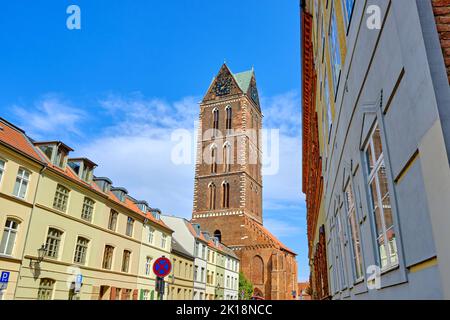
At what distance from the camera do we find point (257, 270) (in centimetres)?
5806

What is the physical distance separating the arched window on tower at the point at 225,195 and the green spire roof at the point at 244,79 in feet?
67.2

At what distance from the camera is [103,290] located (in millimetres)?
25078

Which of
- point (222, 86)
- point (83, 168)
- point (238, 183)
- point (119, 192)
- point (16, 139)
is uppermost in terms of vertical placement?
point (222, 86)

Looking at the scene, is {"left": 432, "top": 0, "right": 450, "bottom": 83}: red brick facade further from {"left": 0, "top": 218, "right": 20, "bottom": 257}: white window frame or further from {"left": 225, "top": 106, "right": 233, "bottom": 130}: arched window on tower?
{"left": 225, "top": 106, "right": 233, "bottom": 130}: arched window on tower

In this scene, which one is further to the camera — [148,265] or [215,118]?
[215,118]

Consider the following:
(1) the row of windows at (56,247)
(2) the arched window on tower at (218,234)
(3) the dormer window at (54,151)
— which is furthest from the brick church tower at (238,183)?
(3) the dormer window at (54,151)

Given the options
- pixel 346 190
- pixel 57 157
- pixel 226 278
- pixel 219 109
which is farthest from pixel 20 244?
pixel 219 109

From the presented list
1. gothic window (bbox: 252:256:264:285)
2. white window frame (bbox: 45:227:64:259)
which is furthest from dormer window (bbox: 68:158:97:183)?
gothic window (bbox: 252:256:264:285)

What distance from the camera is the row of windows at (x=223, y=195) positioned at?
65519 mm

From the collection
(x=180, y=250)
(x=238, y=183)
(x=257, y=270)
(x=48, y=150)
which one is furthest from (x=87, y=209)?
(x=238, y=183)

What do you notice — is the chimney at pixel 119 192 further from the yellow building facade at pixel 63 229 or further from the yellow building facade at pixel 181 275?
the yellow building facade at pixel 181 275

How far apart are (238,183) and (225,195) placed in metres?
3.38

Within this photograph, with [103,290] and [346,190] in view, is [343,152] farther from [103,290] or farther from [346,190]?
[103,290]

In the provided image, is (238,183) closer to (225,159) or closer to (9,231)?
(225,159)
